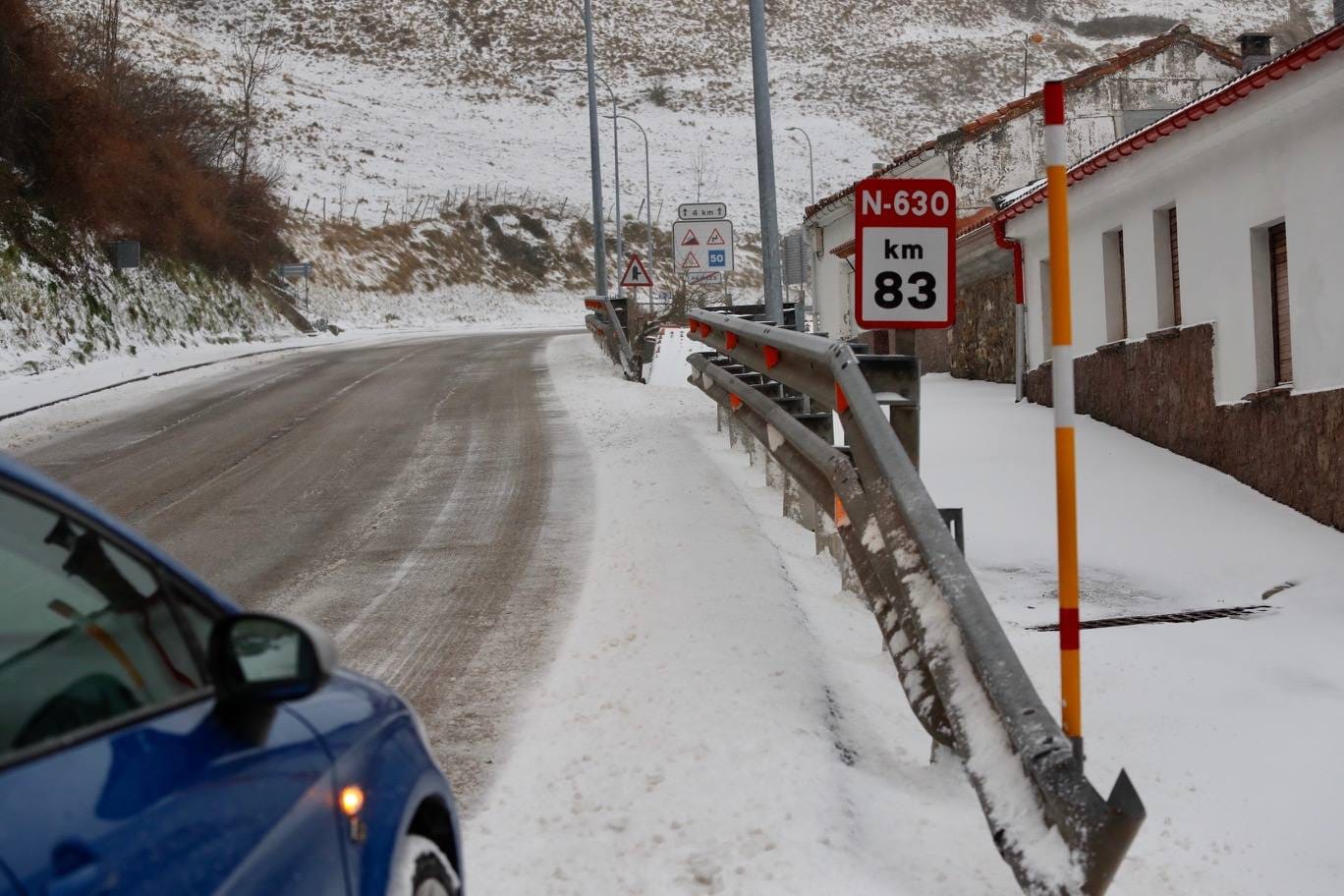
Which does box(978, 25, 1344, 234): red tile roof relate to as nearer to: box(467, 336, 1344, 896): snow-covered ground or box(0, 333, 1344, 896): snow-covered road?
box(0, 333, 1344, 896): snow-covered road

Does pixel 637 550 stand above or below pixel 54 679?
below

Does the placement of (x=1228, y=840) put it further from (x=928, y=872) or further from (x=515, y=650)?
(x=515, y=650)

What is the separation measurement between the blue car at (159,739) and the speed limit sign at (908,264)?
4973mm

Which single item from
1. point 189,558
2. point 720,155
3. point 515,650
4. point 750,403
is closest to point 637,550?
point 750,403

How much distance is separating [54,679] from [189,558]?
275 inches

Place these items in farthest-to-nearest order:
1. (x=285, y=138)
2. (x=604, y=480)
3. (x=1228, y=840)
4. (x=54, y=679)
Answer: (x=285, y=138)
(x=604, y=480)
(x=1228, y=840)
(x=54, y=679)

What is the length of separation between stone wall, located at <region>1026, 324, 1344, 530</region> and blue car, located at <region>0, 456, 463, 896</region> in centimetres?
931

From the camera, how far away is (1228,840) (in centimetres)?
473

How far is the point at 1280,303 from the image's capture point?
1174cm

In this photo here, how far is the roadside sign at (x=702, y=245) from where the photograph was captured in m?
21.4

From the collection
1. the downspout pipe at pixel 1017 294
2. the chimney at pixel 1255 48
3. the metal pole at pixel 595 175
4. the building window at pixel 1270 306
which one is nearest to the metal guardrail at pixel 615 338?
the metal pole at pixel 595 175

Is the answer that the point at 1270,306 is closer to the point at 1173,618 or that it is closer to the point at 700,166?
the point at 1173,618

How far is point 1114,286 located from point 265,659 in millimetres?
14933

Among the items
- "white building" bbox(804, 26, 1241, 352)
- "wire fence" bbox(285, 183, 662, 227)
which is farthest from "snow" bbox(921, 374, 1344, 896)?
"wire fence" bbox(285, 183, 662, 227)
